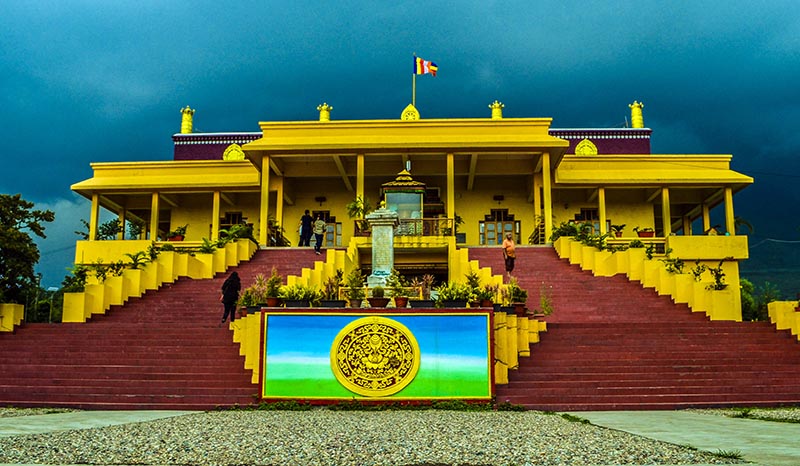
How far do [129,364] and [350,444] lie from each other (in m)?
7.53

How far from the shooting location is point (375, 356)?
10758 mm

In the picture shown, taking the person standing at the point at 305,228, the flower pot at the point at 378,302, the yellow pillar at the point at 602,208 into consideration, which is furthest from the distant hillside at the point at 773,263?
the flower pot at the point at 378,302

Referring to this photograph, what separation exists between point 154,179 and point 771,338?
2212 cm

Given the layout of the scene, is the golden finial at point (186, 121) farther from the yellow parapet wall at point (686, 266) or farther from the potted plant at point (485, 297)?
the potted plant at point (485, 297)

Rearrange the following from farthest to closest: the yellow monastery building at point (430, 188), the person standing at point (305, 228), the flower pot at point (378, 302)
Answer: the yellow monastery building at point (430, 188), the person standing at point (305, 228), the flower pot at point (378, 302)

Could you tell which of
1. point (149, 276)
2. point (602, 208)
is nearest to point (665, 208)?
point (602, 208)

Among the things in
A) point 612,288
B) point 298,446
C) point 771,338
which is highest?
point 612,288

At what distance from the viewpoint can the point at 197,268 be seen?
19.8 m

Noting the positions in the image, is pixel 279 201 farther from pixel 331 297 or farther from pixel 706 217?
pixel 706 217

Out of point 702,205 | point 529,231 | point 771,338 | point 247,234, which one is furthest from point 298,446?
point 702,205

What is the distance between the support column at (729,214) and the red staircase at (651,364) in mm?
10960

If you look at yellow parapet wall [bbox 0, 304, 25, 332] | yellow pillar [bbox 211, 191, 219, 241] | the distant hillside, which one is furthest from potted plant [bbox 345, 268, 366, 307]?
the distant hillside

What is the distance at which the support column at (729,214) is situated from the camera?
84.4 ft

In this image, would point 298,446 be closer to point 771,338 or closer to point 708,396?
point 708,396
